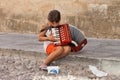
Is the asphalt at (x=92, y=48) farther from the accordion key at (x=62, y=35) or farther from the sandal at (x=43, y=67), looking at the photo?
the sandal at (x=43, y=67)

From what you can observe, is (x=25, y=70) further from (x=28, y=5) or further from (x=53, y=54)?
(x=28, y=5)

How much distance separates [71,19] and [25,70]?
3.33m

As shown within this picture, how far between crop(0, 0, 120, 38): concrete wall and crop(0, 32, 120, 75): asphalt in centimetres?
32

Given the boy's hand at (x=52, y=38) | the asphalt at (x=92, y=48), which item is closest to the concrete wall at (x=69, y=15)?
the asphalt at (x=92, y=48)

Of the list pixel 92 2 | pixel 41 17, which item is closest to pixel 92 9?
pixel 92 2

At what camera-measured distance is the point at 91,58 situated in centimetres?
652

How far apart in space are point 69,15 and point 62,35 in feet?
10.6

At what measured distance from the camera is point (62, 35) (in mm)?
6520

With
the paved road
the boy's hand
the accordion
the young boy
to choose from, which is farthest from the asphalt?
the boy's hand

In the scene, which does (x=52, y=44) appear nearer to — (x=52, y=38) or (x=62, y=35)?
(x=52, y=38)

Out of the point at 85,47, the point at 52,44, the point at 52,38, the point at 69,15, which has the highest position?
the point at 52,38

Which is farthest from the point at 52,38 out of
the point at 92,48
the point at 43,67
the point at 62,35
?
the point at 92,48

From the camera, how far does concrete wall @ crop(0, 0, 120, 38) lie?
30.3ft

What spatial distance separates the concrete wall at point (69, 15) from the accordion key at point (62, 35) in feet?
9.38
